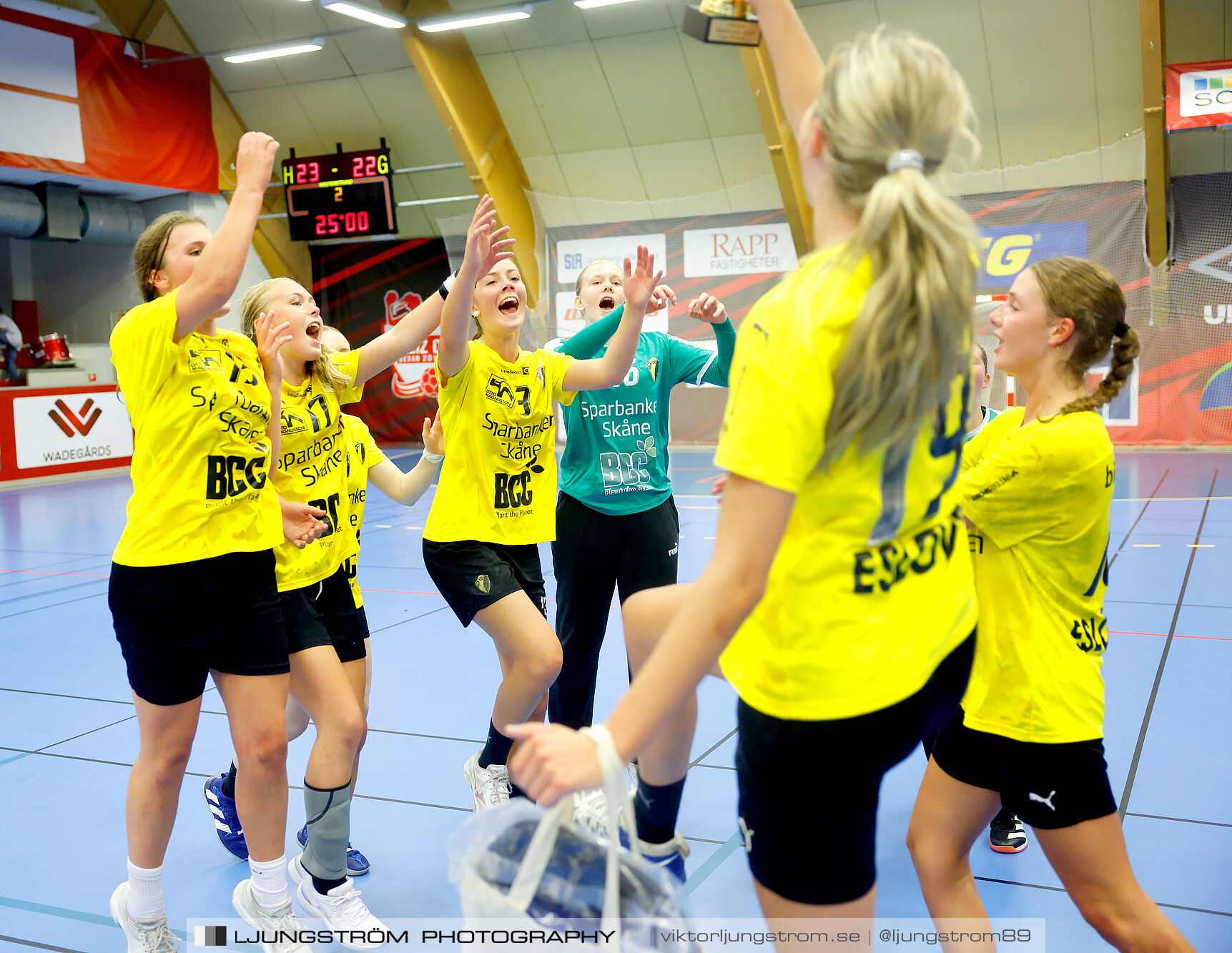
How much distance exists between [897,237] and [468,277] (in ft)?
5.71

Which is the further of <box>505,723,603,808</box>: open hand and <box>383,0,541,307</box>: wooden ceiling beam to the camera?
<box>383,0,541,307</box>: wooden ceiling beam

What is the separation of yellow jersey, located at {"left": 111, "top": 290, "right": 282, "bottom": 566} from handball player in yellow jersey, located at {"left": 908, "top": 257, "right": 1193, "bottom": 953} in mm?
1647

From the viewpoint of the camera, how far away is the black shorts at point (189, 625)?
2273 mm

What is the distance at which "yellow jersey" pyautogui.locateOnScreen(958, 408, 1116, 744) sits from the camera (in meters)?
1.85

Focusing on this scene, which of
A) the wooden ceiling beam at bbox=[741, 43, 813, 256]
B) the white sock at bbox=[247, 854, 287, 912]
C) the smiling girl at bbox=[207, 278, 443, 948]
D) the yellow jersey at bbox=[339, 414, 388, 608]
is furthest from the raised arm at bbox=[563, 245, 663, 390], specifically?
the wooden ceiling beam at bbox=[741, 43, 813, 256]

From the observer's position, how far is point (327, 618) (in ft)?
9.41

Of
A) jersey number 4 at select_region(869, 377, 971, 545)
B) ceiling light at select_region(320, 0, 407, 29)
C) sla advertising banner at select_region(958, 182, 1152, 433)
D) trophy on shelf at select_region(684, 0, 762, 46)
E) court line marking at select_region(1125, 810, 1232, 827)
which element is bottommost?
court line marking at select_region(1125, 810, 1232, 827)

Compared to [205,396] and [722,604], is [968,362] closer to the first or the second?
[722,604]

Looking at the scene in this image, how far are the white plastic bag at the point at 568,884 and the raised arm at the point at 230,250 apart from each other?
52.7 inches

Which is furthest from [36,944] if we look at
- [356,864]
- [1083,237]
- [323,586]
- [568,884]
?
[1083,237]

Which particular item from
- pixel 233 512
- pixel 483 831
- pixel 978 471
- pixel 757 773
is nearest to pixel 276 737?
pixel 233 512

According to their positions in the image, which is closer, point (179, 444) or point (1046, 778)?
point (1046, 778)

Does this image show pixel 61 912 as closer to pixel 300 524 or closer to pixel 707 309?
pixel 300 524

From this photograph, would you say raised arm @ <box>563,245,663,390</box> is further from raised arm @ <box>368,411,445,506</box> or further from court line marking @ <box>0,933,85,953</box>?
court line marking @ <box>0,933,85,953</box>
